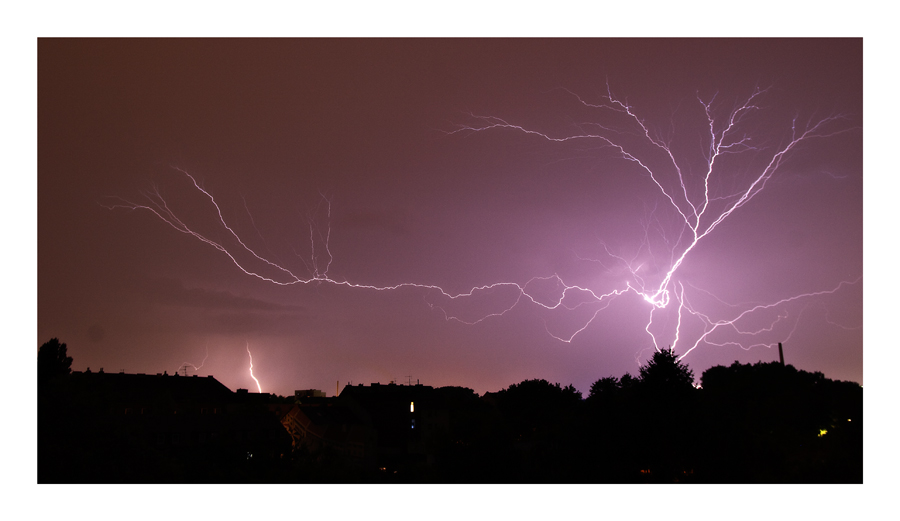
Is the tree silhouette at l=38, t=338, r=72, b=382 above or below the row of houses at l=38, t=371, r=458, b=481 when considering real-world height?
above

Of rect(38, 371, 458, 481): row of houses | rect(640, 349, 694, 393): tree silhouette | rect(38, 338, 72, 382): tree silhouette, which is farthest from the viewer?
rect(38, 338, 72, 382): tree silhouette

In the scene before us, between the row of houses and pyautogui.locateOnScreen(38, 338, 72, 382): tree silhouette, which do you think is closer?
the row of houses

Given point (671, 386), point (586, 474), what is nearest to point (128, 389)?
point (586, 474)

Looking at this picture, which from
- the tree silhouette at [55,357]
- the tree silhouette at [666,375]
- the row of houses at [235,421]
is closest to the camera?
the row of houses at [235,421]

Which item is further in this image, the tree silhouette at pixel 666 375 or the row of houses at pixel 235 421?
the tree silhouette at pixel 666 375

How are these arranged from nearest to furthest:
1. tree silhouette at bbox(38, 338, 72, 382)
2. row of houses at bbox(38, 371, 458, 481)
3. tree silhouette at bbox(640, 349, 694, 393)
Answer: row of houses at bbox(38, 371, 458, 481) < tree silhouette at bbox(640, 349, 694, 393) < tree silhouette at bbox(38, 338, 72, 382)

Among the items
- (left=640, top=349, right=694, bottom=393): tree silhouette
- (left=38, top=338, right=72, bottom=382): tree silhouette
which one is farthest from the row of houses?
(left=640, top=349, right=694, bottom=393): tree silhouette

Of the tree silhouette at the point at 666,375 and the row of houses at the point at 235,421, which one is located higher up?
the tree silhouette at the point at 666,375

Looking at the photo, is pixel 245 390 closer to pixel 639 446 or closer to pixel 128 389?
pixel 128 389

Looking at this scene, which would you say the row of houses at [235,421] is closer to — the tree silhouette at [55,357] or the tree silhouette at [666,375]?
the tree silhouette at [55,357]

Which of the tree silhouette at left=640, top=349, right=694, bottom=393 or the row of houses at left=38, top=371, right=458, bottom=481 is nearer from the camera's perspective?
the row of houses at left=38, top=371, right=458, bottom=481

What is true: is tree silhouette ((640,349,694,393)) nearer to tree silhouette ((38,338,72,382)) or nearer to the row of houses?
the row of houses

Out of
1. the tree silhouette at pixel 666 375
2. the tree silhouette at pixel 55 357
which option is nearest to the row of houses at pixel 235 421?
the tree silhouette at pixel 55 357
